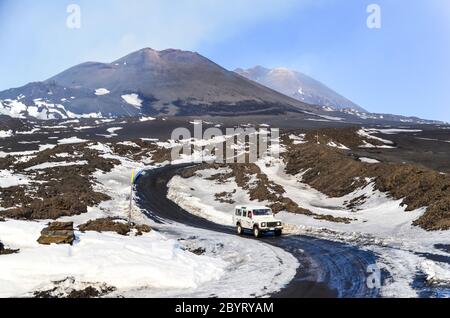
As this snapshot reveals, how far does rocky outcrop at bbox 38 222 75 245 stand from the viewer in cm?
1906

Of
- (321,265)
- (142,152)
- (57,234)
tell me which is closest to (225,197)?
(321,265)

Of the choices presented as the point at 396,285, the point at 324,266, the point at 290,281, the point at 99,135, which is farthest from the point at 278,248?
the point at 99,135

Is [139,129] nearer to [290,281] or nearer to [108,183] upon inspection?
[108,183]

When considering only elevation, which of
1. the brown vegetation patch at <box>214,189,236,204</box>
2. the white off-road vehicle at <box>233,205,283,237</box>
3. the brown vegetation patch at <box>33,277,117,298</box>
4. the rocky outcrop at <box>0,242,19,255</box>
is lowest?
the brown vegetation patch at <box>214,189,236,204</box>

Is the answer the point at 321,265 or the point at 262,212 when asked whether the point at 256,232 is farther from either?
the point at 321,265

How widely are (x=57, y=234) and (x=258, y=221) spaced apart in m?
15.1

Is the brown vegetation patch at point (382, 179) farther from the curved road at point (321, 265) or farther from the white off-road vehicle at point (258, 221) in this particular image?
the white off-road vehicle at point (258, 221)

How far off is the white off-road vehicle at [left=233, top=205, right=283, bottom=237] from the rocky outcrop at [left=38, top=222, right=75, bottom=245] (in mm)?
14321

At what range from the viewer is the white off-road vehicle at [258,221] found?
3078 centimetres

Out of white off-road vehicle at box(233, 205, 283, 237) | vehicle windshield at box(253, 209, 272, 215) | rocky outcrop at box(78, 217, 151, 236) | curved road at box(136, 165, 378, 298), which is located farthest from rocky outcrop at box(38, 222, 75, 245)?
vehicle windshield at box(253, 209, 272, 215)

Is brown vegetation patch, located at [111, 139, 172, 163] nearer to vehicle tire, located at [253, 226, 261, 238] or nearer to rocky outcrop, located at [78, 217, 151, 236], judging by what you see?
vehicle tire, located at [253, 226, 261, 238]

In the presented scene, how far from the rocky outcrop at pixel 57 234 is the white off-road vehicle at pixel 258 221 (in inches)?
564

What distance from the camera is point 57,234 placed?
63.4 ft

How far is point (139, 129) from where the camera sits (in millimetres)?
149500
